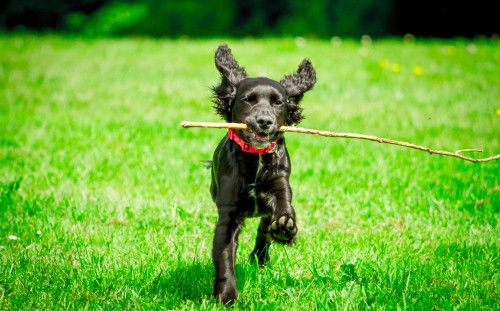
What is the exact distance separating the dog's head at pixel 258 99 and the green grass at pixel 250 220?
910mm

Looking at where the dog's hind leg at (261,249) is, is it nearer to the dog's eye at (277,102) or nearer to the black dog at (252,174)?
the black dog at (252,174)

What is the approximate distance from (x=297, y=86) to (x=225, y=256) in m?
1.35

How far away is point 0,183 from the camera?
6.25 m

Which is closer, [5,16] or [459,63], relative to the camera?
[459,63]

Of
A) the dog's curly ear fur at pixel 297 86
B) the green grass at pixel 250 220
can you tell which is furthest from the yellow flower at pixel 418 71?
the dog's curly ear fur at pixel 297 86

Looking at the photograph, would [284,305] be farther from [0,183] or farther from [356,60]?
[356,60]

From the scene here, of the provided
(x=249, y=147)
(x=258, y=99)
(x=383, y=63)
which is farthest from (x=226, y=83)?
(x=383, y=63)

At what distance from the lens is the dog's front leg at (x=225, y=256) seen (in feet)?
12.4

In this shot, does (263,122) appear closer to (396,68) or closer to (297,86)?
(297,86)

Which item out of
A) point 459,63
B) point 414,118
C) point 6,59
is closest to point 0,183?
point 414,118

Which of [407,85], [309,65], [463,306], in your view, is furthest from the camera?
[407,85]

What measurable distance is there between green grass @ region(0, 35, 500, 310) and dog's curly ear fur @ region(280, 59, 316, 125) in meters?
0.93

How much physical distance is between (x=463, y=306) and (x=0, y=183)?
4.27 metres

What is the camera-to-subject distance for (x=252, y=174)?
4039mm
